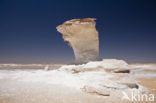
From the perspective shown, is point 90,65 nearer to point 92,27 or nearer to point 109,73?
point 109,73

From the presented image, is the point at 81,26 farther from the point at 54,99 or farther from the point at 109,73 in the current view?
the point at 54,99

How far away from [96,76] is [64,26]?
19.3ft

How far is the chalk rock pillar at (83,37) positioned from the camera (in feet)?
33.3

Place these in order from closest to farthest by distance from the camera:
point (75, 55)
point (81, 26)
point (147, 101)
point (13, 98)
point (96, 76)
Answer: point (13, 98) → point (147, 101) → point (96, 76) → point (81, 26) → point (75, 55)

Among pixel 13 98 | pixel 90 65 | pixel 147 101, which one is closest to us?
pixel 13 98

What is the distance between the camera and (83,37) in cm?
1070

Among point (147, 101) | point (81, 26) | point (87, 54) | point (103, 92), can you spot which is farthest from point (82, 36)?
point (147, 101)

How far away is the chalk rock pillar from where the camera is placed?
1016 cm

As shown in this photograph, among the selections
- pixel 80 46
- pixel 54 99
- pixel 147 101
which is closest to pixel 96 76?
pixel 147 101

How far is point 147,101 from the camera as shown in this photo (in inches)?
177

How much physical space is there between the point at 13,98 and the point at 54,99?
1.42m

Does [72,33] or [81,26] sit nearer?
[81,26]

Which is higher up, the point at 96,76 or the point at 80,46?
the point at 80,46

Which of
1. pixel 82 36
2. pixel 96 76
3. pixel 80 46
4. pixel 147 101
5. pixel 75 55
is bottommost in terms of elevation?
pixel 147 101
